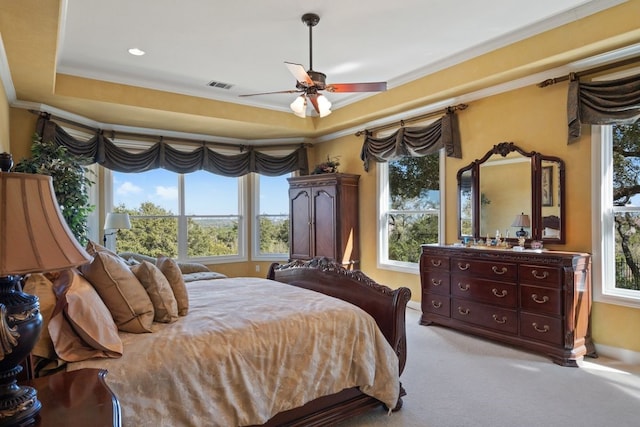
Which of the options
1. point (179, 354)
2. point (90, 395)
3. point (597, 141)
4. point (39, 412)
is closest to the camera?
point (39, 412)

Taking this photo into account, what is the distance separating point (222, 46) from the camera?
3891mm

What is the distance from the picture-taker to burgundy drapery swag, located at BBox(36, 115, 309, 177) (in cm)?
488

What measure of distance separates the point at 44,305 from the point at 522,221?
4090 mm

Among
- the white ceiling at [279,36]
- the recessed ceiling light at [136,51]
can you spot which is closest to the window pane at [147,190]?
the white ceiling at [279,36]

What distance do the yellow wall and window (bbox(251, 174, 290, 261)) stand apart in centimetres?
Answer: 361

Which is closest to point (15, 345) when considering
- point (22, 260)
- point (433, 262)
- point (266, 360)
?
point (22, 260)

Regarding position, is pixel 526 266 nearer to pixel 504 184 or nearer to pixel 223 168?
pixel 504 184

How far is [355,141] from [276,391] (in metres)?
4.73

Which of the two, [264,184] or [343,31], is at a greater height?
[343,31]

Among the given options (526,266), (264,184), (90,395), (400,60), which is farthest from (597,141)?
(264,184)

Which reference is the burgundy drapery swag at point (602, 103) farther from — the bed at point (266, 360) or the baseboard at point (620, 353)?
the bed at point (266, 360)

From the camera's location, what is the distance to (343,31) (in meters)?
3.58

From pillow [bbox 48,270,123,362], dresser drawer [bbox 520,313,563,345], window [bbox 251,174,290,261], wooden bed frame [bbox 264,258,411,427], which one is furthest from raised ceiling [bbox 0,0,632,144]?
dresser drawer [bbox 520,313,563,345]

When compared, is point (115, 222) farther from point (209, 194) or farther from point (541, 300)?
point (541, 300)
